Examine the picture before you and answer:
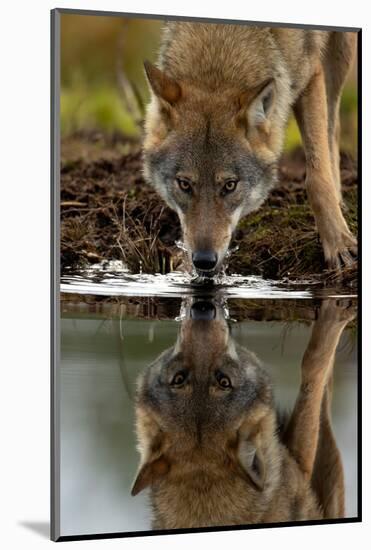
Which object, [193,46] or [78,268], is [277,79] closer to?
[193,46]

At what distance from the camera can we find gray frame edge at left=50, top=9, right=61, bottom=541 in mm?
3662

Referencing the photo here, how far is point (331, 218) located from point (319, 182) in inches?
7.5

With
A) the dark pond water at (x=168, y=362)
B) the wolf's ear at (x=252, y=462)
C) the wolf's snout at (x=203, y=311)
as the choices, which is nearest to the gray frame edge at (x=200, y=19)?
the dark pond water at (x=168, y=362)

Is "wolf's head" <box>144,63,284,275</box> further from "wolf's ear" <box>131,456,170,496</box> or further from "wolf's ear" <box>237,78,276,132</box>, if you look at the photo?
"wolf's ear" <box>131,456,170,496</box>

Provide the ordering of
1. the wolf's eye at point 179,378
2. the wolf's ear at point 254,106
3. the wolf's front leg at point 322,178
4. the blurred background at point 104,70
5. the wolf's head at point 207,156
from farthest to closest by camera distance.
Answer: the wolf's front leg at point 322,178 < the wolf's ear at point 254,106 < the wolf's head at point 207,156 < the wolf's eye at point 179,378 < the blurred background at point 104,70

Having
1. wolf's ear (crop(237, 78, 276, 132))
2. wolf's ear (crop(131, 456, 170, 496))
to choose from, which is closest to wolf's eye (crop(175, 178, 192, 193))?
wolf's ear (crop(237, 78, 276, 132))

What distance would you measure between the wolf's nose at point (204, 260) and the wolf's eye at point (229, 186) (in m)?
0.26

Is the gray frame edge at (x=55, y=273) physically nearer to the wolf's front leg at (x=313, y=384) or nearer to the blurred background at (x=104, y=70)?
the blurred background at (x=104, y=70)

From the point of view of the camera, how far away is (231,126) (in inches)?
167

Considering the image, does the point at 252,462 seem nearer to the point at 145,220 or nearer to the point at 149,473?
the point at 149,473

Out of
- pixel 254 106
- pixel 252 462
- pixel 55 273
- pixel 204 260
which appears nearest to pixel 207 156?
pixel 254 106

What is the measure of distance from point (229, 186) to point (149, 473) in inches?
46.9

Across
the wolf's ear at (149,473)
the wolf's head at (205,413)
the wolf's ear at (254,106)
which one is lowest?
the wolf's ear at (149,473)

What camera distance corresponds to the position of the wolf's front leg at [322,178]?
437 centimetres
